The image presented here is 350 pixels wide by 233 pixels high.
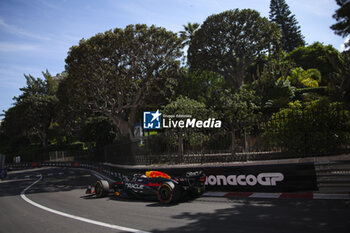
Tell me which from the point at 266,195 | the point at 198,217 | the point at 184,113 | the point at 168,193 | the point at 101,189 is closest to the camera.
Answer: the point at 198,217

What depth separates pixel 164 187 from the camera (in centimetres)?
888

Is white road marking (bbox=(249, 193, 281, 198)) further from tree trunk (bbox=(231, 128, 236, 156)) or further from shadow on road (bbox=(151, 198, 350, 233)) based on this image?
tree trunk (bbox=(231, 128, 236, 156))

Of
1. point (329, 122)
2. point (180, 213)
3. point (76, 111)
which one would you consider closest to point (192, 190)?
point (180, 213)

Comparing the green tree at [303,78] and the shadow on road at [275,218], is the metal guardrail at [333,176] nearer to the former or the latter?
the shadow on road at [275,218]

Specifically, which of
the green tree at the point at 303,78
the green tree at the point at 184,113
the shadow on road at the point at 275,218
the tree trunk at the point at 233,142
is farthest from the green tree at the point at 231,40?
the shadow on road at the point at 275,218

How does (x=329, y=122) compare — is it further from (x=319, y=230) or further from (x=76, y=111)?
(x=76, y=111)

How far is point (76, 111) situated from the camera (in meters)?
29.6

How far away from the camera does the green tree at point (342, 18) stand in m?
7.75

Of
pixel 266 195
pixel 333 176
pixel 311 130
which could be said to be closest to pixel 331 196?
pixel 333 176

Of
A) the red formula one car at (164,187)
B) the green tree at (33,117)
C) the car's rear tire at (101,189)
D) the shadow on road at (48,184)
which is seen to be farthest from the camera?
the green tree at (33,117)

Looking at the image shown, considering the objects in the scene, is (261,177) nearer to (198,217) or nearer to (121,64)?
(198,217)

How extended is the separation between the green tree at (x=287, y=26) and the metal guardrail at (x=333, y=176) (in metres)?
51.9

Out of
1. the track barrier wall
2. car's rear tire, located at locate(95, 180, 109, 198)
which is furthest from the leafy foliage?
car's rear tire, located at locate(95, 180, 109, 198)

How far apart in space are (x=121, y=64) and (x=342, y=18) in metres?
21.1
